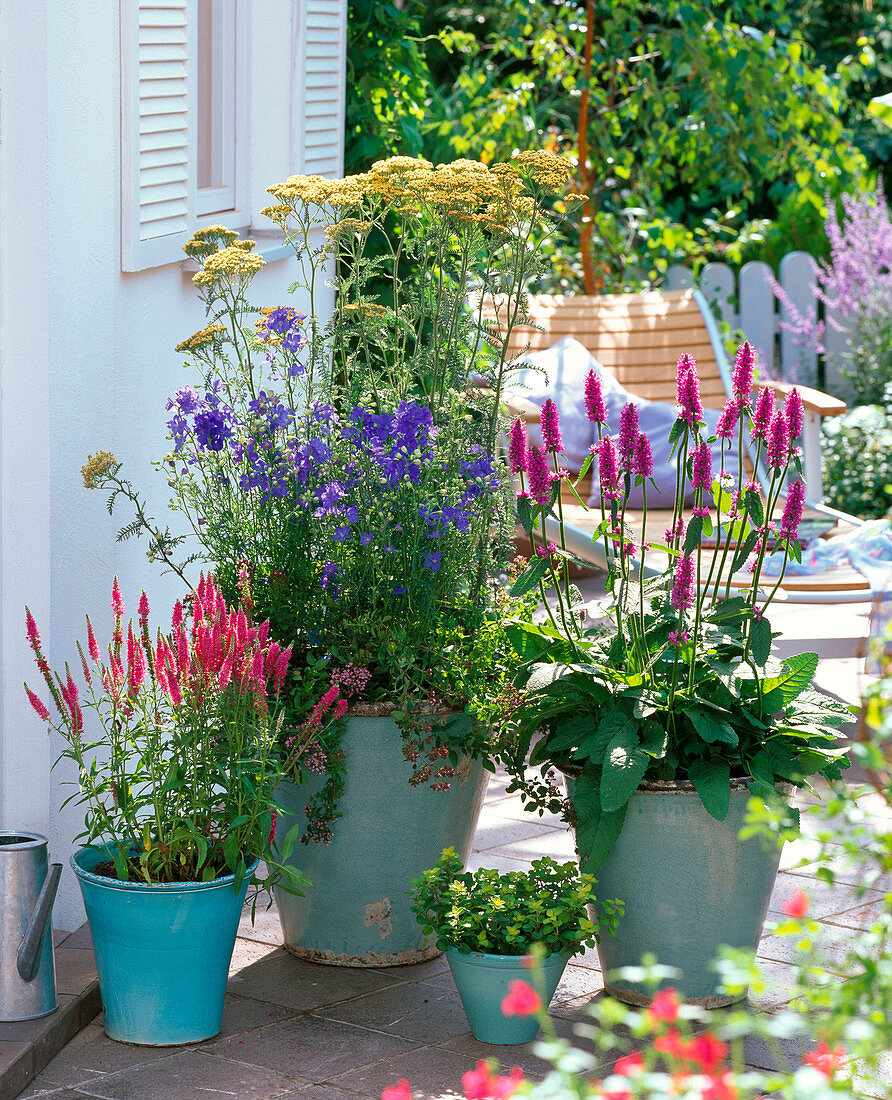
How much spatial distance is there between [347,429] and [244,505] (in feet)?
0.87

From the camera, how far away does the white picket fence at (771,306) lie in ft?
26.9

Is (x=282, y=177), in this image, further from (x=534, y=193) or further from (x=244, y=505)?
(x=244, y=505)

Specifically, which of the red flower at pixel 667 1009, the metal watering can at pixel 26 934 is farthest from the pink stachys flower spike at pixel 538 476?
the red flower at pixel 667 1009

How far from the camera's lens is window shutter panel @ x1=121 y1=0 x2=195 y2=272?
2.97 meters

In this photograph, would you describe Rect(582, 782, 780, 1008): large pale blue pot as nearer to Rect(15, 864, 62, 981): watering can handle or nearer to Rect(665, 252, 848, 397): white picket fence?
Rect(15, 864, 62, 981): watering can handle

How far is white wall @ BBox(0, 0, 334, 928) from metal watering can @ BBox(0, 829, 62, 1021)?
0.25 metres

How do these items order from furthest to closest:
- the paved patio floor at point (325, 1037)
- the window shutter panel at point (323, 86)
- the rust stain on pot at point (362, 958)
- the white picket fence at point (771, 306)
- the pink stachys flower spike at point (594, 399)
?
the white picket fence at point (771, 306), the window shutter panel at point (323, 86), the rust stain on pot at point (362, 958), the pink stachys flower spike at point (594, 399), the paved patio floor at point (325, 1037)

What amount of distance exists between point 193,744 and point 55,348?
2.66ft

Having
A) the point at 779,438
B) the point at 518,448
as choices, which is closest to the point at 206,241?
the point at 518,448

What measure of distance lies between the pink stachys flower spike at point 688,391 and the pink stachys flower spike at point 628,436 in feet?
0.28

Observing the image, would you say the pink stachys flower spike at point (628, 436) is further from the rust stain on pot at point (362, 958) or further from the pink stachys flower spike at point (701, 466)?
the rust stain on pot at point (362, 958)

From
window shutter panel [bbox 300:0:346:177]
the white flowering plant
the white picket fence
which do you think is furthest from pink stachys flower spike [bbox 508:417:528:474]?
the white picket fence

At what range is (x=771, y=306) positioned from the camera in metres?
8.22

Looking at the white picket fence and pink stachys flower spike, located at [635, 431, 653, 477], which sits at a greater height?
the white picket fence
